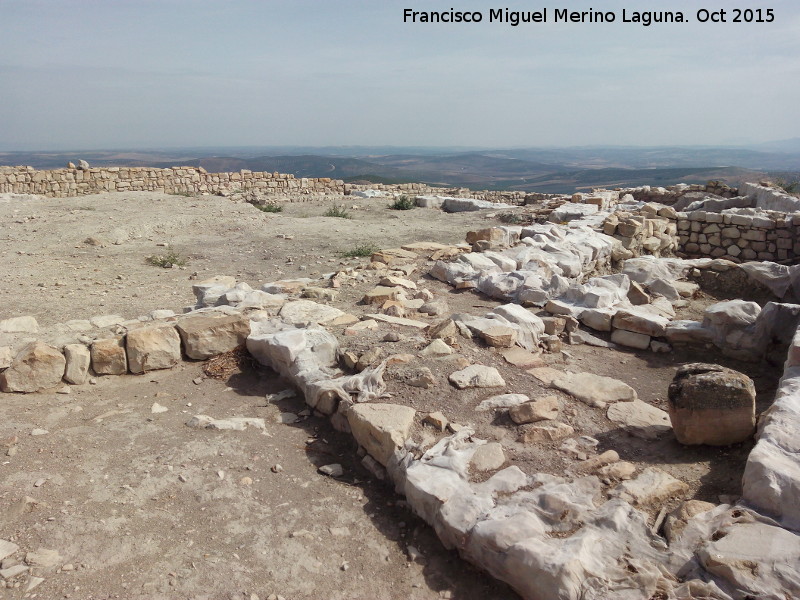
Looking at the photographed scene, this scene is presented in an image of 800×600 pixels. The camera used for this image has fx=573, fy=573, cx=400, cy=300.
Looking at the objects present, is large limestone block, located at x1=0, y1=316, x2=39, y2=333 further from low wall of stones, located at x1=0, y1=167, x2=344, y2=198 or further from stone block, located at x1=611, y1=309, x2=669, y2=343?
low wall of stones, located at x1=0, y1=167, x2=344, y2=198

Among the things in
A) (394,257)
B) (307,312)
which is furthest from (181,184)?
(307,312)

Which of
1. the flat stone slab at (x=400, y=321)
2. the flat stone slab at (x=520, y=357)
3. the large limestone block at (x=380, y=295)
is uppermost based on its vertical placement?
the large limestone block at (x=380, y=295)

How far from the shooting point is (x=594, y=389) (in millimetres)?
3807

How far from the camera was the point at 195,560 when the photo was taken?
8.01 feet

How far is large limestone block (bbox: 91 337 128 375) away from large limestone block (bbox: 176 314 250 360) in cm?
43

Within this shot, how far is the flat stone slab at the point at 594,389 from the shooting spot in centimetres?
368

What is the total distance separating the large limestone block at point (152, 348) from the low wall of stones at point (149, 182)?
1314 cm

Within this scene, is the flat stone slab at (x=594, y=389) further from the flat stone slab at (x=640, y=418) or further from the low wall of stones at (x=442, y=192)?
the low wall of stones at (x=442, y=192)

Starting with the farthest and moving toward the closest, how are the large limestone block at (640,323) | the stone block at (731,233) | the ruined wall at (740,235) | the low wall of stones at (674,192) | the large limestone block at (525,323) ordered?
the low wall of stones at (674,192) < the stone block at (731,233) < the ruined wall at (740,235) < the large limestone block at (640,323) < the large limestone block at (525,323)

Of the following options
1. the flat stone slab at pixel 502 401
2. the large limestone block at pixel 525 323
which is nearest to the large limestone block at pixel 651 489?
the flat stone slab at pixel 502 401

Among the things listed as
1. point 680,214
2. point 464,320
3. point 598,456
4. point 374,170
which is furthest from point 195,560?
point 374,170

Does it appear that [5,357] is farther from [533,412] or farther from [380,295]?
[533,412]

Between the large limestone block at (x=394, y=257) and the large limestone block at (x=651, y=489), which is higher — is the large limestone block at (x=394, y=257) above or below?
above

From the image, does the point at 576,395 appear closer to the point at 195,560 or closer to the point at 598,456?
the point at 598,456
